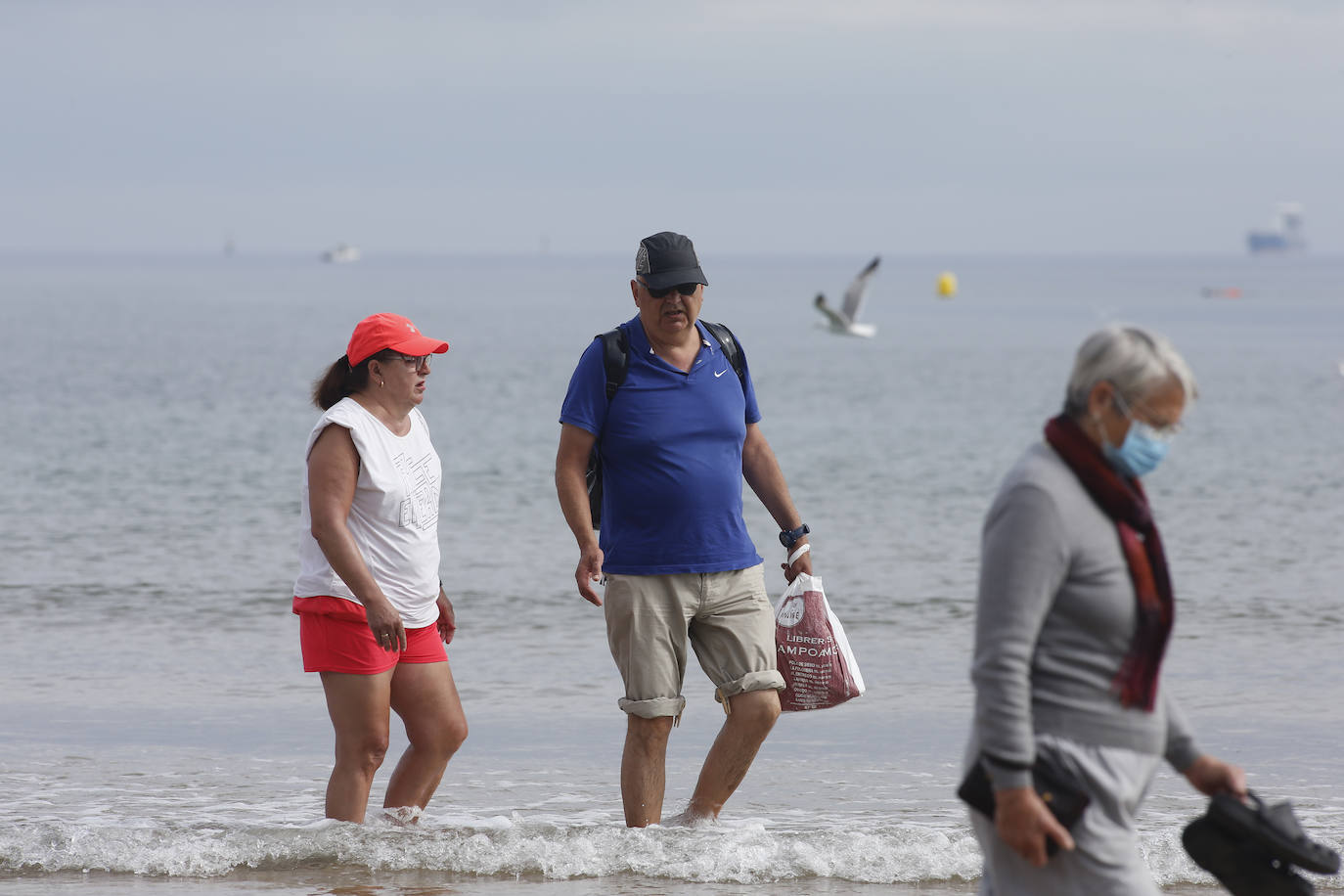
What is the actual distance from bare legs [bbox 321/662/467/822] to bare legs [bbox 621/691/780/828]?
55cm

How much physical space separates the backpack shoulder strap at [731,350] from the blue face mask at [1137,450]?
7.56 ft

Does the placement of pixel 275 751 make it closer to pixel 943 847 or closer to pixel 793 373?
pixel 943 847

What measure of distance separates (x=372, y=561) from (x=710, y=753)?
1250 mm

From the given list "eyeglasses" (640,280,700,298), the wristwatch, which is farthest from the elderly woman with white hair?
the wristwatch

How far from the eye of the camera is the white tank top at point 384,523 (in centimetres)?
448

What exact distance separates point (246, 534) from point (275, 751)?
861cm

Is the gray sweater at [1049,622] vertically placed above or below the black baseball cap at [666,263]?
below

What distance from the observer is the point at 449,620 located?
4.95 m

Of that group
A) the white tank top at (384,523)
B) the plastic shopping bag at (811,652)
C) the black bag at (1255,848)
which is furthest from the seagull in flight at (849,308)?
the black bag at (1255,848)

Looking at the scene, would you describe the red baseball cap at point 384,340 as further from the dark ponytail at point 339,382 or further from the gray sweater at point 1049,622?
the gray sweater at point 1049,622

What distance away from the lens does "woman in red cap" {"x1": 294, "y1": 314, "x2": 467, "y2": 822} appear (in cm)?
441

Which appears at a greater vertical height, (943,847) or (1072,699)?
(1072,699)

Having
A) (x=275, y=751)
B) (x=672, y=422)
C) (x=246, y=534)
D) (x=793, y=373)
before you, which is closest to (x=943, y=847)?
(x=672, y=422)

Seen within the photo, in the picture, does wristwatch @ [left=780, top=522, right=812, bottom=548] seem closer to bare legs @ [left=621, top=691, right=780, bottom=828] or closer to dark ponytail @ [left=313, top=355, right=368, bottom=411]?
bare legs @ [left=621, top=691, right=780, bottom=828]
